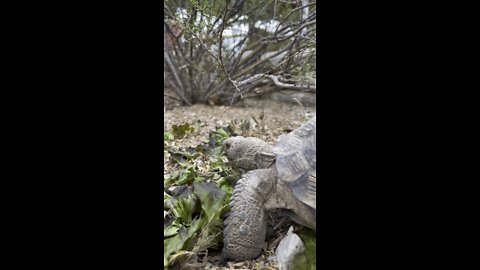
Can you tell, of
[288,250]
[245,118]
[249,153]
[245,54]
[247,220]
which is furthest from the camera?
[245,54]

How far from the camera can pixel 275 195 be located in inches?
52.0

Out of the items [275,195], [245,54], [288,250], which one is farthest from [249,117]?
[288,250]

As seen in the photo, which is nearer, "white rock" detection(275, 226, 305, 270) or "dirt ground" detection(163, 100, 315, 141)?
"white rock" detection(275, 226, 305, 270)

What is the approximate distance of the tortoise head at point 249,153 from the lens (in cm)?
149

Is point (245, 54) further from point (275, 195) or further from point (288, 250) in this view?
point (288, 250)

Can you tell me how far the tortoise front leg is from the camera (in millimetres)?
1211

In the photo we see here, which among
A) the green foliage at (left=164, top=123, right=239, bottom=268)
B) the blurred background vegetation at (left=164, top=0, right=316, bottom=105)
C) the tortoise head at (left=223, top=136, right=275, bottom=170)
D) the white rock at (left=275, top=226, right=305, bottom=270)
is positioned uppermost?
the blurred background vegetation at (left=164, top=0, right=316, bottom=105)

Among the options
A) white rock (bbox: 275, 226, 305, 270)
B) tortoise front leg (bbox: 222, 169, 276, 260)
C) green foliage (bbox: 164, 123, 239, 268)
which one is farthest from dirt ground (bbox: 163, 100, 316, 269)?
white rock (bbox: 275, 226, 305, 270)

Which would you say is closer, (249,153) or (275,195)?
(275,195)

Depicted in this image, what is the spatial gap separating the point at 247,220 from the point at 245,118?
1.94 meters

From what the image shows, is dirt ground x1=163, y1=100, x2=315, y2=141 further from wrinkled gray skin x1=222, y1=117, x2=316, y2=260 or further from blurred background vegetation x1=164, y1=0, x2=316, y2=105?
wrinkled gray skin x1=222, y1=117, x2=316, y2=260

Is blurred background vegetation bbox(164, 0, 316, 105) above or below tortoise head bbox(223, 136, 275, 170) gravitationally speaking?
above
